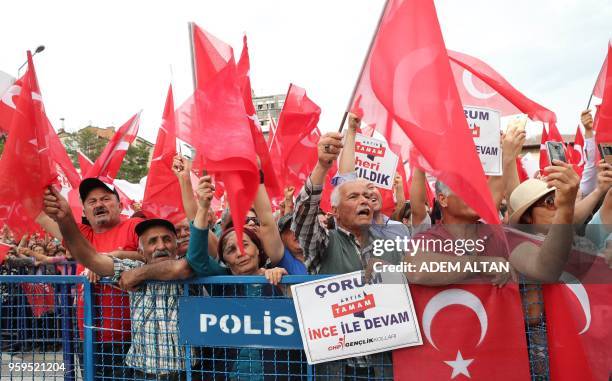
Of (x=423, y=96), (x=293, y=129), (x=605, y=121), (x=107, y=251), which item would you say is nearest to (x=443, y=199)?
(x=423, y=96)

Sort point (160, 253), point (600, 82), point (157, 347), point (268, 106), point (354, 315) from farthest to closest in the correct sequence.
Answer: point (268, 106) → point (600, 82) → point (160, 253) → point (157, 347) → point (354, 315)

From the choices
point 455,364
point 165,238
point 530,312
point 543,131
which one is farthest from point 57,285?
point 543,131

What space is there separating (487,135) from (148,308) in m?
2.76

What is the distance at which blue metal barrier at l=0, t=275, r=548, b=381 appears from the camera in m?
3.10

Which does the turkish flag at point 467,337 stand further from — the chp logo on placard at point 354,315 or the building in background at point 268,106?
the building in background at point 268,106

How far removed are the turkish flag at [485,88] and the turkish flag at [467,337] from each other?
2.19 metres

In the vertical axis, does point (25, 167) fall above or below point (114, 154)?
below

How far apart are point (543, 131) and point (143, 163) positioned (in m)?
43.6

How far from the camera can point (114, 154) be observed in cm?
625

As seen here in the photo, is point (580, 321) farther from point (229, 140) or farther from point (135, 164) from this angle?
point (135, 164)

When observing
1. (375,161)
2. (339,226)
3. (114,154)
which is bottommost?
(339,226)

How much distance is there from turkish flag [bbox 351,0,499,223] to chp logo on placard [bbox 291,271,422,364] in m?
0.59

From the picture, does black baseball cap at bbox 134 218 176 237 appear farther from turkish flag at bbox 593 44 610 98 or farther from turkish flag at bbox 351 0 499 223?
turkish flag at bbox 593 44 610 98

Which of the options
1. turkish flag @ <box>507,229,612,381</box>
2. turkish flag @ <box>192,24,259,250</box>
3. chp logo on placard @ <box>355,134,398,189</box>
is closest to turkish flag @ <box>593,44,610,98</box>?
chp logo on placard @ <box>355,134,398,189</box>
